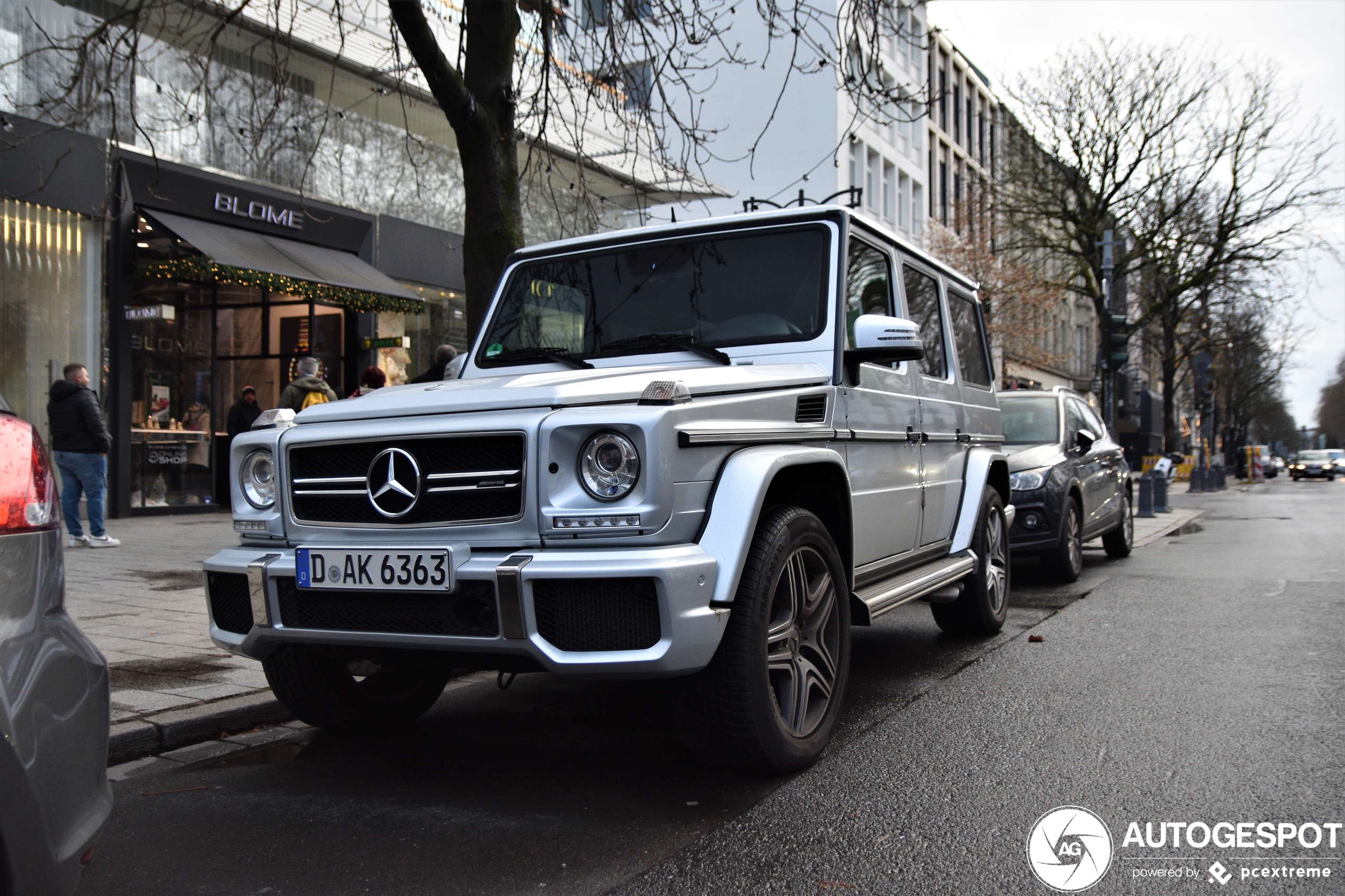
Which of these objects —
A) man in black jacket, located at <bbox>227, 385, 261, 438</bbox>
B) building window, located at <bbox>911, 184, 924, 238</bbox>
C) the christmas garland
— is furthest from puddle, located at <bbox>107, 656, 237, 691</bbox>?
building window, located at <bbox>911, 184, 924, 238</bbox>

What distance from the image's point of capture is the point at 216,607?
3896 millimetres

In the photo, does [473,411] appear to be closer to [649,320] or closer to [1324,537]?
[649,320]

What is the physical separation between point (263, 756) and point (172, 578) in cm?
491

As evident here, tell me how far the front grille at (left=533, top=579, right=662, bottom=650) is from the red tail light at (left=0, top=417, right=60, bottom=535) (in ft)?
4.21

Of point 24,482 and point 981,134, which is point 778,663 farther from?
point 981,134

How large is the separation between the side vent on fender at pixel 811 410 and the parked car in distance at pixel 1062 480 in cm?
475

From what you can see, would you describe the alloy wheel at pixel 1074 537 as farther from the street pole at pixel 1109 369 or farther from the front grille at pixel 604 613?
the street pole at pixel 1109 369

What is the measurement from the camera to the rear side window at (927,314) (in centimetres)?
557

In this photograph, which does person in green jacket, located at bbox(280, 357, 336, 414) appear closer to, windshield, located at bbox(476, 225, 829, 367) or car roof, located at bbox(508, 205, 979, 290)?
car roof, located at bbox(508, 205, 979, 290)

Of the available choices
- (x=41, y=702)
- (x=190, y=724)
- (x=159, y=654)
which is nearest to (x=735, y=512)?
(x=41, y=702)

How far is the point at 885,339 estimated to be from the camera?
428 cm

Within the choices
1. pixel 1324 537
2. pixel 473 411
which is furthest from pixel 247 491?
pixel 1324 537

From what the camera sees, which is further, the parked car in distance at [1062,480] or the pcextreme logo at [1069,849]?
the parked car in distance at [1062,480]

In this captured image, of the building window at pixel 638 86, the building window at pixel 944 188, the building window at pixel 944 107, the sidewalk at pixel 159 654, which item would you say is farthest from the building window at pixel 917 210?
the sidewalk at pixel 159 654
